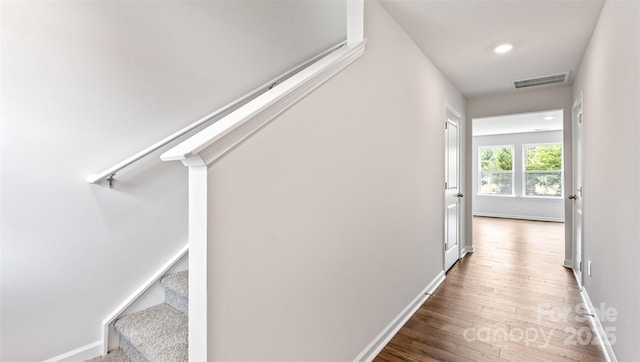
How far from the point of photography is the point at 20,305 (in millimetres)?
1501

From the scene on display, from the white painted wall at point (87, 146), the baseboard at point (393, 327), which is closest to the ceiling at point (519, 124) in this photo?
the baseboard at point (393, 327)

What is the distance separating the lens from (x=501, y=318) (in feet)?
8.13

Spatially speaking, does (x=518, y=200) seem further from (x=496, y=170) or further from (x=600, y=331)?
(x=600, y=331)

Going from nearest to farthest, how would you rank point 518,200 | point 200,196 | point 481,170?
point 200,196, point 518,200, point 481,170

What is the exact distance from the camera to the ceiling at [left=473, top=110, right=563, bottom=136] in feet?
19.4

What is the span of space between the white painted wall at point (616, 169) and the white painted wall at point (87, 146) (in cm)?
248

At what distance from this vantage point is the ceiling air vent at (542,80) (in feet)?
11.6

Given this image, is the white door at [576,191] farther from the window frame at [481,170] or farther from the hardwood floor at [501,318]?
the window frame at [481,170]

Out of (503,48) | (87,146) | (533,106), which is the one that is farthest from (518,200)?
(87,146)

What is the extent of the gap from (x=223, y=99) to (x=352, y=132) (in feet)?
3.68

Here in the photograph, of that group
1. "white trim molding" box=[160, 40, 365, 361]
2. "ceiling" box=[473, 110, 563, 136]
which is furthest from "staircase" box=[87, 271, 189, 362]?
"ceiling" box=[473, 110, 563, 136]

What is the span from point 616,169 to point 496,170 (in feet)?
25.1

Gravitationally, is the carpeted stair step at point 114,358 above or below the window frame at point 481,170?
below

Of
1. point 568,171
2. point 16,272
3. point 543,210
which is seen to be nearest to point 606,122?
point 568,171
